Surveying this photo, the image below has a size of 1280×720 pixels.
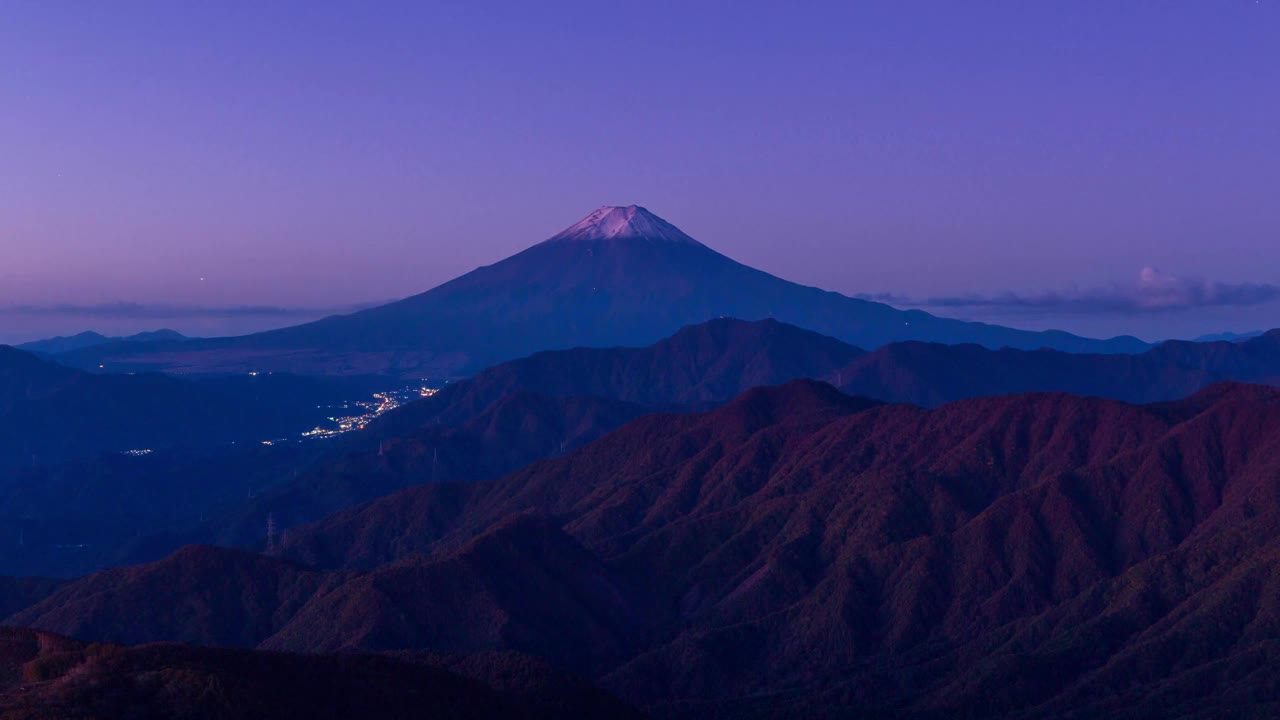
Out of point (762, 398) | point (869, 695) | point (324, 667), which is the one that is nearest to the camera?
point (324, 667)

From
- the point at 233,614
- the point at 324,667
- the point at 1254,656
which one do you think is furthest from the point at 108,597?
the point at 1254,656

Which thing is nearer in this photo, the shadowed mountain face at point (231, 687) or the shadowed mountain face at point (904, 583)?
the shadowed mountain face at point (231, 687)

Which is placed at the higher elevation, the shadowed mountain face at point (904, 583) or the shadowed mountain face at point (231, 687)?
the shadowed mountain face at point (231, 687)

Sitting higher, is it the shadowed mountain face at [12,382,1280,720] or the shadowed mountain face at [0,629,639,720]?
the shadowed mountain face at [0,629,639,720]

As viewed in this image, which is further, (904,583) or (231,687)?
(904,583)

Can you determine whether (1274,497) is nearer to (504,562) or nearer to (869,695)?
(869,695)
